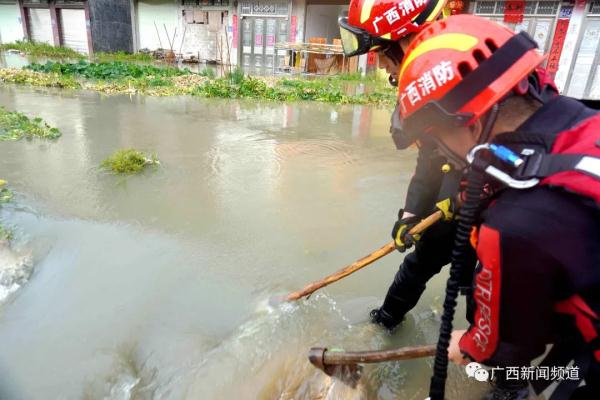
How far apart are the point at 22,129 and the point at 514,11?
46.0 ft

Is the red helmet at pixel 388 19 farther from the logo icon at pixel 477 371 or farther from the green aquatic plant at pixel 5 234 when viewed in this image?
the green aquatic plant at pixel 5 234

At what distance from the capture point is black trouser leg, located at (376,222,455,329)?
220 centimetres

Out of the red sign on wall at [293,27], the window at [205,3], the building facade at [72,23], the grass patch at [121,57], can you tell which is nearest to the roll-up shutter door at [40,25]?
the building facade at [72,23]

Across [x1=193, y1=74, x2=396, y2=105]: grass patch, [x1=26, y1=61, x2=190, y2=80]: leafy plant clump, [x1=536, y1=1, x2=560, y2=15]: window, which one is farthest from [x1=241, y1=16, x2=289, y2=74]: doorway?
[x1=536, y1=1, x2=560, y2=15]: window

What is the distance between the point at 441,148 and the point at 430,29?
1.20 ft

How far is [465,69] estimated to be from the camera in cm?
115

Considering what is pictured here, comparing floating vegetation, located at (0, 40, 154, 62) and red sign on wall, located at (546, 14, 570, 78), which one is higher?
red sign on wall, located at (546, 14, 570, 78)

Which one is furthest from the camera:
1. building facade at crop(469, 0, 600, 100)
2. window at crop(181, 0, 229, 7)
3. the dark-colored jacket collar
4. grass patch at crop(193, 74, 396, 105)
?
window at crop(181, 0, 229, 7)

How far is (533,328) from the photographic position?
1224 mm

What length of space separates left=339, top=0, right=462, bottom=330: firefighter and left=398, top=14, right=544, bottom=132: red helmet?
2.94 feet

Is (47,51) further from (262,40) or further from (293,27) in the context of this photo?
(293,27)

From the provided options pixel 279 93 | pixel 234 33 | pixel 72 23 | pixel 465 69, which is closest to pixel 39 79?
pixel 279 93

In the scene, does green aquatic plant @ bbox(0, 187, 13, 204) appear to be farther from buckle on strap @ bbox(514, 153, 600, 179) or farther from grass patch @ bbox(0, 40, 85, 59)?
grass patch @ bbox(0, 40, 85, 59)

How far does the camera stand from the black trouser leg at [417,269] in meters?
2.20
